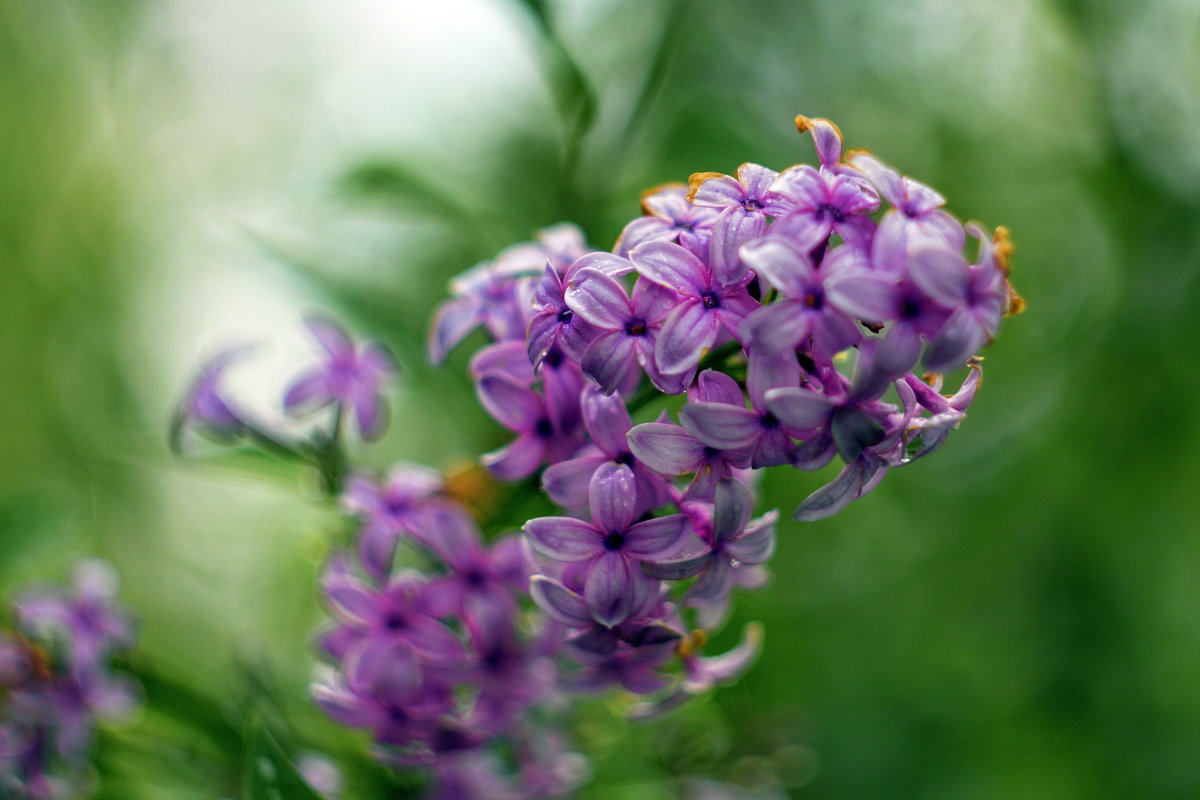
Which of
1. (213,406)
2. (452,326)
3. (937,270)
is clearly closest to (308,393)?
(213,406)

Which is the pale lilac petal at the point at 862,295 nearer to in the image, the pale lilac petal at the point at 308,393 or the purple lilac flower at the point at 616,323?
the purple lilac flower at the point at 616,323

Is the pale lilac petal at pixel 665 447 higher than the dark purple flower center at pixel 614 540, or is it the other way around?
the pale lilac petal at pixel 665 447

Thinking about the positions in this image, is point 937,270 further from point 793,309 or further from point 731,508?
point 731,508

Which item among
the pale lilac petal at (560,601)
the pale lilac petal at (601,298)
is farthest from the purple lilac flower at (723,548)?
the pale lilac petal at (601,298)

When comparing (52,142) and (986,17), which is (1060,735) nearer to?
(986,17)

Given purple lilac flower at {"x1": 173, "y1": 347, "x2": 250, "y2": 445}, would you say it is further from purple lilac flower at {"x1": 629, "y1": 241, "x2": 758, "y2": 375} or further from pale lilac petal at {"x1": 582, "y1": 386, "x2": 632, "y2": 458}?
purple lilac flower at {"x1": 629, "y1": 241, "x2": 758, "y2": 375}

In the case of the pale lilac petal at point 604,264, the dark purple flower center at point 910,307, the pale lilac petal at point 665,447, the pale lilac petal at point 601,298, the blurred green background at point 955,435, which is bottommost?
the blurred green background at point 955,435

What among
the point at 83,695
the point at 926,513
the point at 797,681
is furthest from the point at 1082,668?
the point at 83,695
